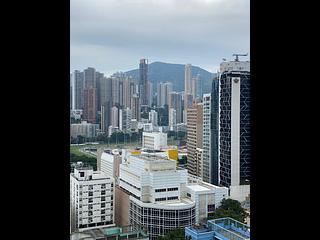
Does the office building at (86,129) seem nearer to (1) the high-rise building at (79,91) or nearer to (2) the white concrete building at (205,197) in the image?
(1) the high-rise building at (79,91)

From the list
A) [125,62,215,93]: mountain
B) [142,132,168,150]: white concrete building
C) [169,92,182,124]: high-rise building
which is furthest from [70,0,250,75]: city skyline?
[142,132,168,150]: white concrete building

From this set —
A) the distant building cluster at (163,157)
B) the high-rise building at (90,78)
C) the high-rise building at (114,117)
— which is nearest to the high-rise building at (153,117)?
the distant building cluster at (163,157)

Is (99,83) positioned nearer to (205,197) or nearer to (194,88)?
(194,88)

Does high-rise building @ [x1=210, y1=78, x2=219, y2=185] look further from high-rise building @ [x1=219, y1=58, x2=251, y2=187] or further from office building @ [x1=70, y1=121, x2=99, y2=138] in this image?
office building @ [x1=70, y1=121, x2=99, y2=138]

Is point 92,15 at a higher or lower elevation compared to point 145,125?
higher

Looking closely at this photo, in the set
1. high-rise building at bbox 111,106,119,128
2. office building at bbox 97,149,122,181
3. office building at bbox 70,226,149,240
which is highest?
high-rise building at bbox 111,106,119,128

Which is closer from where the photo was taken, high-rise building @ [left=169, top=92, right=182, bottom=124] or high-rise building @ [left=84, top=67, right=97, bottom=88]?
high-rise building @ [left=84, top=67, right=97, bottom=88]
